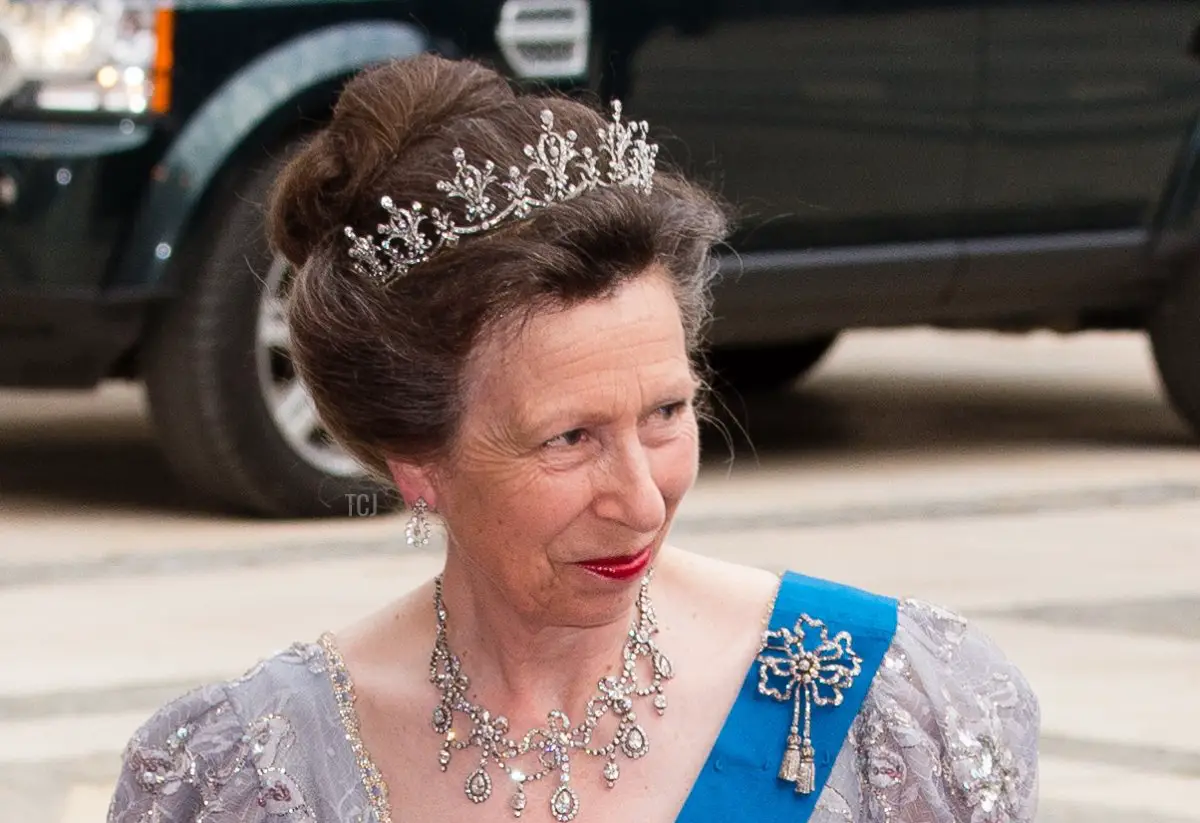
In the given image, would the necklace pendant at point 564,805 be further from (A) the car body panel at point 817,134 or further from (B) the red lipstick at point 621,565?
(A) the car body panel at point 817,134

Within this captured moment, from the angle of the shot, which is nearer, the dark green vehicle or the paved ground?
the paved ground

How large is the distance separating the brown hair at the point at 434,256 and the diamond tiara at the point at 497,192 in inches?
0.4

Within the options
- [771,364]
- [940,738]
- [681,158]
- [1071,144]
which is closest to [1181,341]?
[1071,144]

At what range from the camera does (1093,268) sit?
7125mm

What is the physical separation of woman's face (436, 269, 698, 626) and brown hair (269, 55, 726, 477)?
0.03 m

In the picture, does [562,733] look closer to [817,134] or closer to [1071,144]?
[817,134]

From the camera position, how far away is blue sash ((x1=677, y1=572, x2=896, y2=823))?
2.50 metres

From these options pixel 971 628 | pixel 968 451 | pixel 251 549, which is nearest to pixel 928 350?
pixel 968 451

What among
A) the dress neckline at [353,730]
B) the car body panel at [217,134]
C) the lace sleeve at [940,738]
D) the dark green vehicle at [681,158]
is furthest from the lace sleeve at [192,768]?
the car body panel at [217,134]

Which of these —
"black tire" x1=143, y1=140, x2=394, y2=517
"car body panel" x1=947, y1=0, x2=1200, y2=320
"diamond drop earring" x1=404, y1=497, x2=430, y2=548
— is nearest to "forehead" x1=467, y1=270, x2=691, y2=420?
"diamond drop earring" x1=404, y1=497, x2=430, y2=548

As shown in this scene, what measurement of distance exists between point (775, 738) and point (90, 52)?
4.08 meters

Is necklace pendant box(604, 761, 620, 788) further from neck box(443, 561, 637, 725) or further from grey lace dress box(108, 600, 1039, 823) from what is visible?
grey lace dress box(108, 600, 1039, 823)

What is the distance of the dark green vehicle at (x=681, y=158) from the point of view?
613 centimetres

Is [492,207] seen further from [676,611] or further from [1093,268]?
[1093,268]
